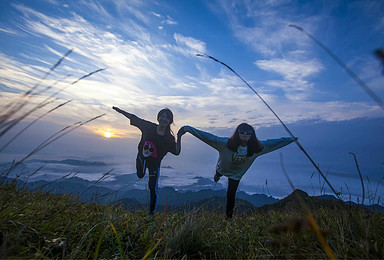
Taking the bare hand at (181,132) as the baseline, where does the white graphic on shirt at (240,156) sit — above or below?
below

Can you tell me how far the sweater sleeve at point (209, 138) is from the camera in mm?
6368

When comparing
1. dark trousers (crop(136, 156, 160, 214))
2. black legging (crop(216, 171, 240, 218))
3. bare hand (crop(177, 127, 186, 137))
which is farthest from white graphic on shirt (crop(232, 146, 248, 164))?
dark trousers (crop(136, 156, 160, 214))

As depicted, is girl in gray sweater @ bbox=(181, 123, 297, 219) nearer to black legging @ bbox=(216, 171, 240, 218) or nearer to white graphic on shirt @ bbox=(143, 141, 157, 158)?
black legging @ bbox=(216, 171, 240, 218)

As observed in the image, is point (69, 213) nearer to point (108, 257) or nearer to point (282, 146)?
point (108, 257)

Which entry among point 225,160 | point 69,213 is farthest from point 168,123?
point 69,213

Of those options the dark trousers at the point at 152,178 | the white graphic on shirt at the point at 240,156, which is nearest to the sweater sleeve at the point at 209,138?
the white graphic on shirt at the point at 240,156

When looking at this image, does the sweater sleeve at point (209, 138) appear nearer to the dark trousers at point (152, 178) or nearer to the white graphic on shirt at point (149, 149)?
the white graphic on shirt at point (149, 149)

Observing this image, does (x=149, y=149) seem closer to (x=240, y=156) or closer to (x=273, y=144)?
(x=240, y=156)

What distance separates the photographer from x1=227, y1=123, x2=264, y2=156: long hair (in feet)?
20.0

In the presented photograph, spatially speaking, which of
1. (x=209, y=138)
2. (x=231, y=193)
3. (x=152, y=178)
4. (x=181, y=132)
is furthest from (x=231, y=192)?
(x=152, y=178)

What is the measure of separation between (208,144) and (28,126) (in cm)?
522

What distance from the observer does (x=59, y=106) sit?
1788 millimetres

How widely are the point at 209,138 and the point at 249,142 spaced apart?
45.2 inches

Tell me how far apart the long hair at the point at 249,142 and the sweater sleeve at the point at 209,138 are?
9.8 inches
